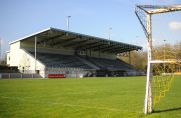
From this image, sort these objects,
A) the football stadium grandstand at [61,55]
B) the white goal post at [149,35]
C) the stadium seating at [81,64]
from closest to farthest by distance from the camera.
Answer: the white goal post at [149,35], the football stadium grandstand at [61,55], the stadium seating at [81,64]

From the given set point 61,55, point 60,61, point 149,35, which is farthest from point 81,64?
point 149,35

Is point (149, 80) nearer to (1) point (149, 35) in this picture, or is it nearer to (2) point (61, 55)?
(1) point (149, 35)

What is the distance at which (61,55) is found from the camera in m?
79.6

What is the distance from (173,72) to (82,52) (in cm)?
7738

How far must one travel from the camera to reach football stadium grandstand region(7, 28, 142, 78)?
221ft

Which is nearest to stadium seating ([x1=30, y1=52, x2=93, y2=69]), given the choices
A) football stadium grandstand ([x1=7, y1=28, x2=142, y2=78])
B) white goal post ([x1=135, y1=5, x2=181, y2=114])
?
football stadium grandstand ([x1=7, y1=28, x2=142, y2=78])

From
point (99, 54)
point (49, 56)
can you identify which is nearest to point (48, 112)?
point (49, 56)

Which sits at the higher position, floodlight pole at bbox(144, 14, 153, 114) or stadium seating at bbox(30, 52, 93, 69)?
stadium seating at bbox(30, 52, 93, 69)

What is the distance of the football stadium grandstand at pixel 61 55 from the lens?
67500 mm

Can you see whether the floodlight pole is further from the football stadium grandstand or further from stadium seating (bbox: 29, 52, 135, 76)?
stadium seating (bbox: 29, 52, 135, 76)

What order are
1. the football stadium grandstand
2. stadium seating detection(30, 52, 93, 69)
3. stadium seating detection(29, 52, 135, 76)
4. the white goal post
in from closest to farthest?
the white goal post → the football stadium grandstand → stadium seating detection(30, 52, 93, 69) → stadium seating detection(29, 52, 135, 76)

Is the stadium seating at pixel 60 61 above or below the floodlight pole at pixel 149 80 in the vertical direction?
above

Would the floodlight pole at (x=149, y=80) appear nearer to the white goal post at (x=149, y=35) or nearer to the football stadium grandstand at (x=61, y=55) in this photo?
the white goal post at (x=149, y=35)

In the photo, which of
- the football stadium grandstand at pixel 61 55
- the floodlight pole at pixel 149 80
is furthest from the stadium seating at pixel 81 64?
the floodlight pole at pixel 149 80
